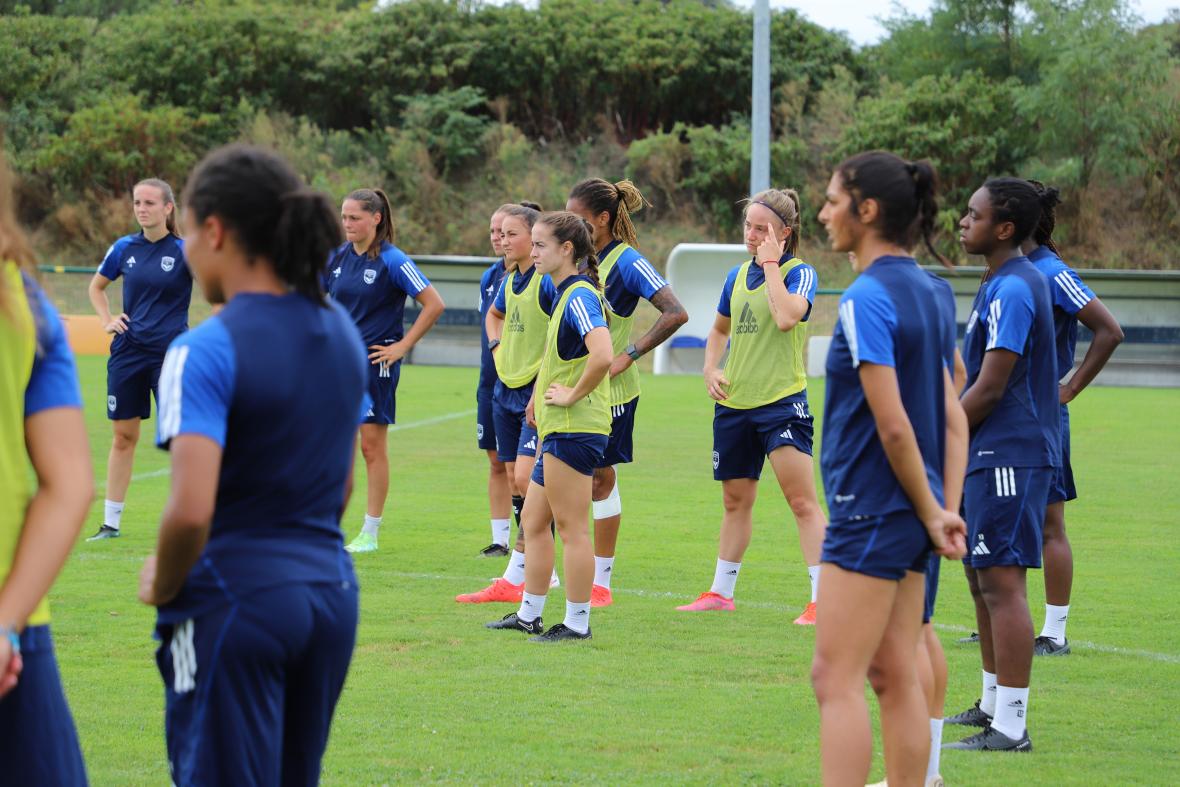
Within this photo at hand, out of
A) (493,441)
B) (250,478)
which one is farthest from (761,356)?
(250,478)

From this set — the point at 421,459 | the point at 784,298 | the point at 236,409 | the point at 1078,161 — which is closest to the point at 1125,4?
the point at 1078,161

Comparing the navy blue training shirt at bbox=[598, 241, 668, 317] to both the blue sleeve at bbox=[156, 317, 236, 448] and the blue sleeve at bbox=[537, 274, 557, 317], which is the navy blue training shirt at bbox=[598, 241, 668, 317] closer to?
the blue sleeve at bbox=[537, 274, 557, 317]

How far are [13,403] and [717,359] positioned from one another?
5.74 meters

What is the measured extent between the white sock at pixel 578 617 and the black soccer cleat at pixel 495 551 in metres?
2.44

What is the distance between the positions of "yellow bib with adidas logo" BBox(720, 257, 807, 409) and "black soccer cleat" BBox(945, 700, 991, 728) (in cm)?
225

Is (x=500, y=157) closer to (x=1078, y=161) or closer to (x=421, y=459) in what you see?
(x=1078, y=161)

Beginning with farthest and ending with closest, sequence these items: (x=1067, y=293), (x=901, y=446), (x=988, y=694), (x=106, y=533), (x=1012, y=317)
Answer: (x=106, y=533)
(x=1067, y=293)
(x=988, y=694)
(x=1012, y=317)
(x=901, y=446)

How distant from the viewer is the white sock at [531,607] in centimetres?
719

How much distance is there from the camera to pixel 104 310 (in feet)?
34.0

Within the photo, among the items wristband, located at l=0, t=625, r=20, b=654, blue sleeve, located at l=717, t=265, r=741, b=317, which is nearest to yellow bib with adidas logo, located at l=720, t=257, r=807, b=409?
blue sleeve, located at l=717, t=265, r=741, b=317

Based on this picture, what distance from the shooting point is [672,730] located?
552 centimetres

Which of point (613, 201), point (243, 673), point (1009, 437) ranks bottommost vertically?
point (1009, 437)

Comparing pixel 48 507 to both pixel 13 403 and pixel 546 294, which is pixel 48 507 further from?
pixel 546 294

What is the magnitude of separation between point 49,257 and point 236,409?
131 ft
